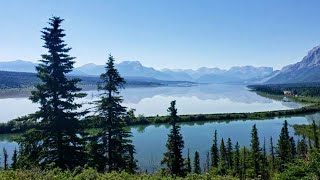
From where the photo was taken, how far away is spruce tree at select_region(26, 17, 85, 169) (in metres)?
25.9

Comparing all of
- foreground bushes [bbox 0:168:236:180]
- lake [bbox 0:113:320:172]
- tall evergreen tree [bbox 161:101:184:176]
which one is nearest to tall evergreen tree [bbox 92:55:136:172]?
foreground bushes [bbox 0:168:236:180]

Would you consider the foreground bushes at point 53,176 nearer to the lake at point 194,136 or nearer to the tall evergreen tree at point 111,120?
the tall evergreen tree at point 111,120

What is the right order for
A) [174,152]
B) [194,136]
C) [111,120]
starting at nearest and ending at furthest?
[111,120] → [174,152] → [194,136]

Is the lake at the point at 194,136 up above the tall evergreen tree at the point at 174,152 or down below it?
below

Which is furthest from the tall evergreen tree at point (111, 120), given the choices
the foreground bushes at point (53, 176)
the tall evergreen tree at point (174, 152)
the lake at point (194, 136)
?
the lake at point (194, 136)

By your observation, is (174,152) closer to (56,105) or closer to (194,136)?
(56,105)

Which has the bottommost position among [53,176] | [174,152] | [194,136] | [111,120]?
[194,136]

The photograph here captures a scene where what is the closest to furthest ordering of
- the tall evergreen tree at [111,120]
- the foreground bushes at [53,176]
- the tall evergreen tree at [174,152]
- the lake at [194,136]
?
the foreground bushes at [53,176] → the tall evergreen tree at [111,120] → the tall evergreen tree at [174,152] → the lake at [194,136]

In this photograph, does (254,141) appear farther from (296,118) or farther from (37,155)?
(296,118)

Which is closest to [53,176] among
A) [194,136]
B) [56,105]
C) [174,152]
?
[56,105]

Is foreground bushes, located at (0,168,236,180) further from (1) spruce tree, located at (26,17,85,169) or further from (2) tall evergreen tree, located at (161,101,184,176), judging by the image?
(2) tall evergreen tree, located at (161,101,184,176)

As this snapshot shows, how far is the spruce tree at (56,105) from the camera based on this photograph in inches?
1018

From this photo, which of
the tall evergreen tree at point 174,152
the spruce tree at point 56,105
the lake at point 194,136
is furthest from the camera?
the lake at point 194,136

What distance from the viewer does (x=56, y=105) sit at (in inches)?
1032
